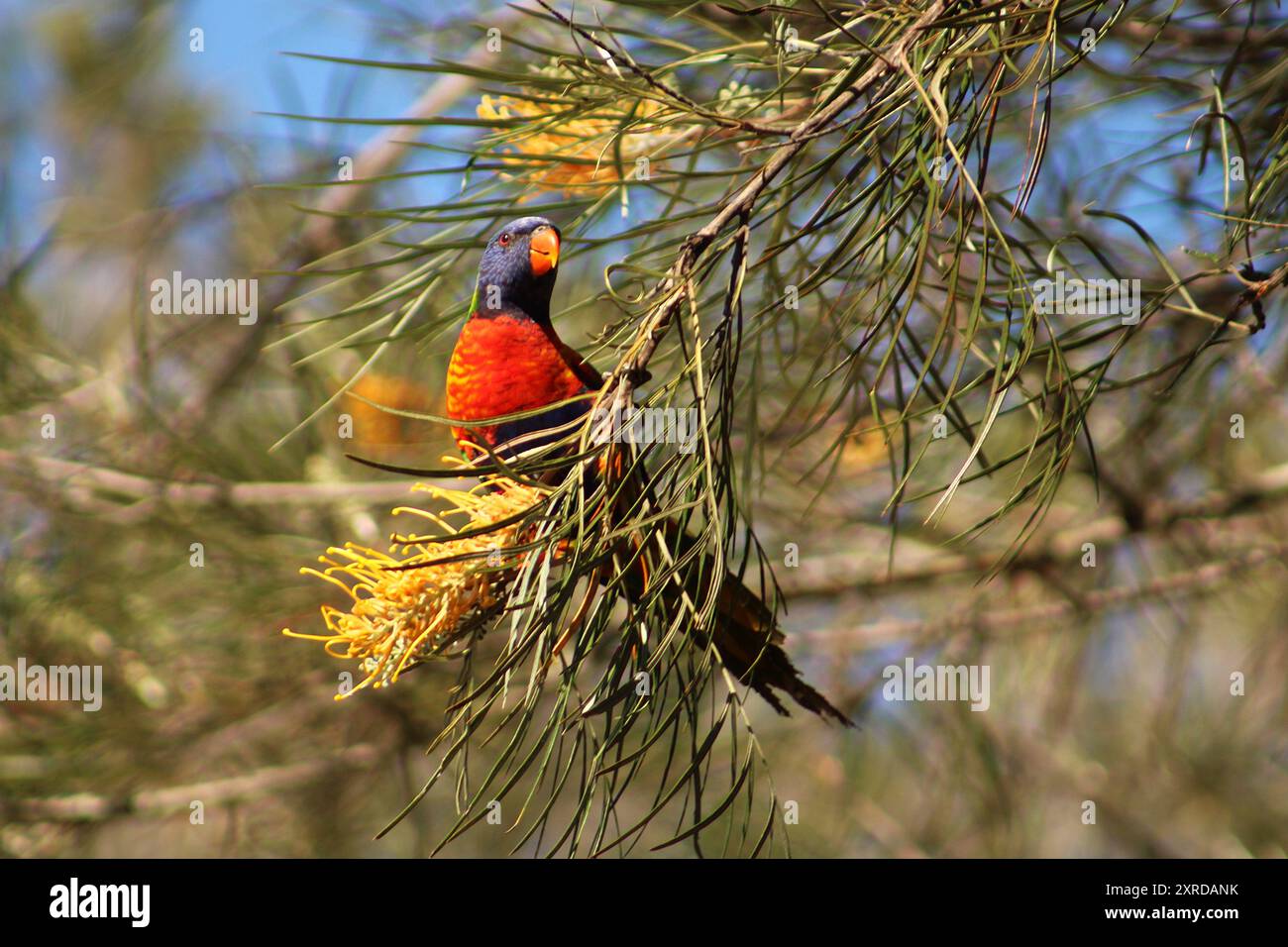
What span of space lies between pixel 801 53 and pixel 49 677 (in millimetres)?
1844

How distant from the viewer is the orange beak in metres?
1.20

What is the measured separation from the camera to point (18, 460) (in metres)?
1.88

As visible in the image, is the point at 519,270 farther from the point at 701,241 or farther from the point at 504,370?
the point at 701,241

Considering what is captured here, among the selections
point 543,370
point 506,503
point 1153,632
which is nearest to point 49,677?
point 543,370

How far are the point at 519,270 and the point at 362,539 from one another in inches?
34.3

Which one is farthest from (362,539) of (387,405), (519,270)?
(519,270)

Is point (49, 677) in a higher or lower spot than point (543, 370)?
lower

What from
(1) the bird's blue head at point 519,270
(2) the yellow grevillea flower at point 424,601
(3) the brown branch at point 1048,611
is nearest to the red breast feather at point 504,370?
(1) the bird's blue head at point 519,270

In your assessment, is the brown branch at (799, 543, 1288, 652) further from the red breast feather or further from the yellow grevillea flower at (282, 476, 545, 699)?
the yellow grevillea flower at (282, 476, 545, 699)

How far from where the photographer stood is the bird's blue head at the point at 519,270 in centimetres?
124
